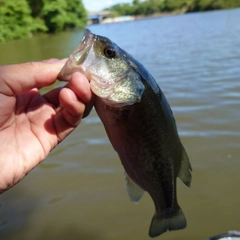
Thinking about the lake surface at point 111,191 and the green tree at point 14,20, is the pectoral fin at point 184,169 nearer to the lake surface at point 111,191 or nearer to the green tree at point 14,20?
the lake surface at point 111,191

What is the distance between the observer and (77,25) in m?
46.2

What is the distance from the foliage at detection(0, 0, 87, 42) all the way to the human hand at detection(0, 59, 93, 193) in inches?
1189

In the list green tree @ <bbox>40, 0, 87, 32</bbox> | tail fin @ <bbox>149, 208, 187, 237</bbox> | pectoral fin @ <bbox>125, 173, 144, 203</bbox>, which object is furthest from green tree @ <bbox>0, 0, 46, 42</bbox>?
tail fin @ <bbox>149, 208, 187, 237</bbox>

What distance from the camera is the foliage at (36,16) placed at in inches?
1280

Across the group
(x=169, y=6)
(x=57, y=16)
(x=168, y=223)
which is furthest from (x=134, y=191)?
(x=169, y=6)

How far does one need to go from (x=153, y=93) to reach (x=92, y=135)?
3867 mm

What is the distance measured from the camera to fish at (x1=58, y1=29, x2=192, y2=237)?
5.96 feet

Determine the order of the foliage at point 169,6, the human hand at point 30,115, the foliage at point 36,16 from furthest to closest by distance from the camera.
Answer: the foliage at point 169,6 → the foliage at point 36,16 → the human hand at point 30,115

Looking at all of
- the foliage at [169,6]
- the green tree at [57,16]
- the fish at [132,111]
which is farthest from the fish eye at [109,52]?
the foliage at [169,6]

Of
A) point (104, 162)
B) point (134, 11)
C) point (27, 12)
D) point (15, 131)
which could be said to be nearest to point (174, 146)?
point (15, 131)

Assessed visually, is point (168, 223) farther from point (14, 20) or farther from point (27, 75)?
point (14, 20)

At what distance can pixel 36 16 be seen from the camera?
41250mm

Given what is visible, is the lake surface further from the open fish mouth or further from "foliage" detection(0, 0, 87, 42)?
"foliage" detection(0, 0, 87, 42)

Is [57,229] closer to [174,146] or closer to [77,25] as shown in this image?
[174,146]
